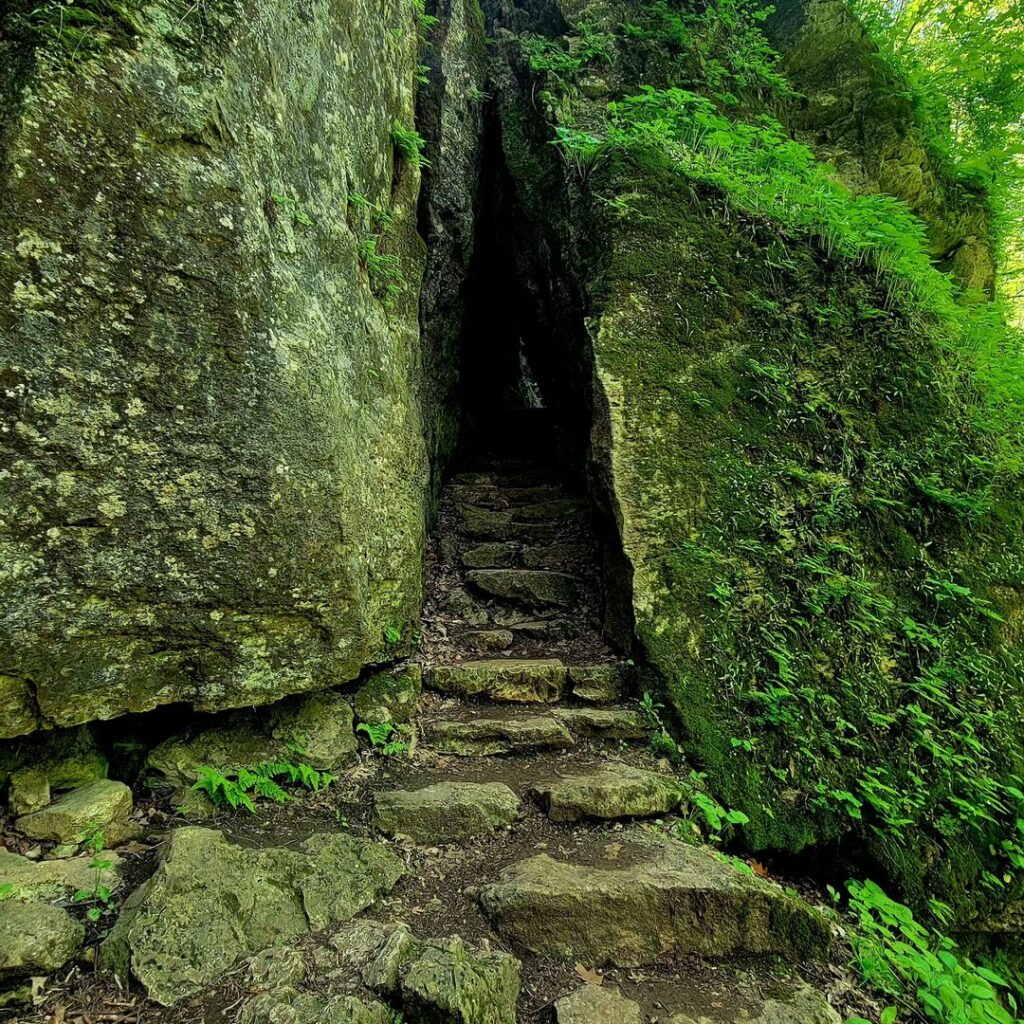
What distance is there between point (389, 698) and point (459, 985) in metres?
2.36

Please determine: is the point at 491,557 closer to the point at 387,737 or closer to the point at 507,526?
the point at 507,526

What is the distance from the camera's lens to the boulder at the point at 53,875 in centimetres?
246

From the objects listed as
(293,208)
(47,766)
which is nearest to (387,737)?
(47,766)

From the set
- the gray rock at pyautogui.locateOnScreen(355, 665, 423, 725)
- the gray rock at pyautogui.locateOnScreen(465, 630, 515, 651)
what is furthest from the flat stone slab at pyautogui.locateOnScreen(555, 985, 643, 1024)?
the gray rock at pyautogui.locateOnScreen(465, 630, 515, 651)

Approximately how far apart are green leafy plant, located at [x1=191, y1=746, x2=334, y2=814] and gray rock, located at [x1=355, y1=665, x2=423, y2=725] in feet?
1.89

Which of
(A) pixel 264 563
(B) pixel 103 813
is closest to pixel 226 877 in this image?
(B) pixel 103 813

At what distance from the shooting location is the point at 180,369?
3145 mm

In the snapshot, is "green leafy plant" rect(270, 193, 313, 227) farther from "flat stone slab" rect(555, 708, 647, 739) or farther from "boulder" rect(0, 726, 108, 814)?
"flat stone slab" rect(555, 708, 647, 739)

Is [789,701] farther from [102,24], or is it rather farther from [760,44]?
[760,44]

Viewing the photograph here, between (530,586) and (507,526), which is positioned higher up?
(507,526)

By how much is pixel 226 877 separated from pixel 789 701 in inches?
161

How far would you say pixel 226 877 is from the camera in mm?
2635

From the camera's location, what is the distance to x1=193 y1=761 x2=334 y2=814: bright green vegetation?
333cm

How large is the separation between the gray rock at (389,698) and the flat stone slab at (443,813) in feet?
2.44
